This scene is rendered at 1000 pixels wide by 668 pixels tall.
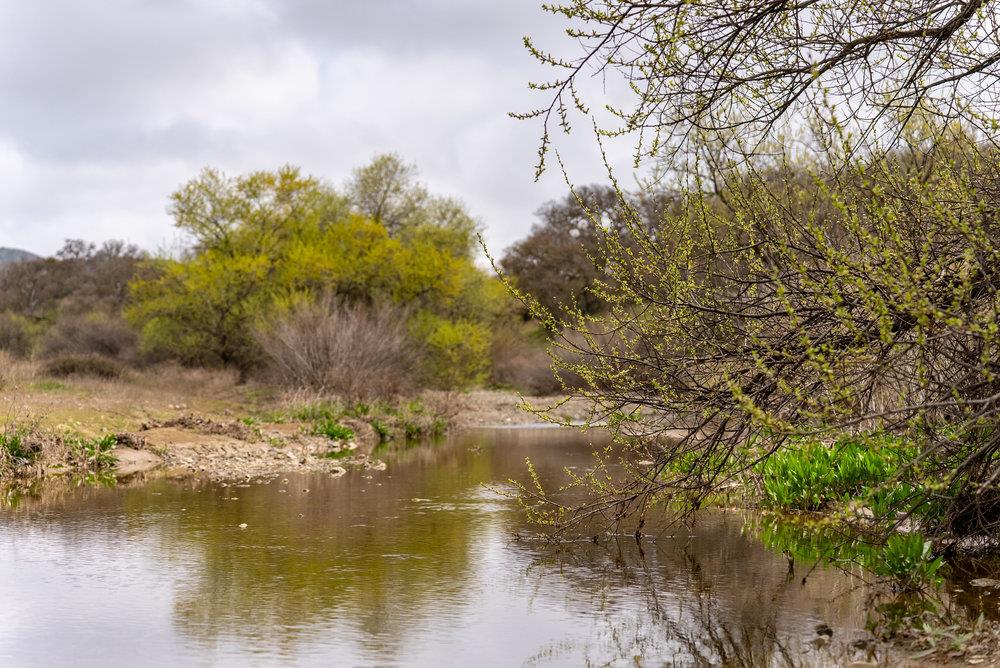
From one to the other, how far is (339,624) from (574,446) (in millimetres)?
15946

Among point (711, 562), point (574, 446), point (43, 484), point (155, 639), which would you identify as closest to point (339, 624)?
point (155, 639)

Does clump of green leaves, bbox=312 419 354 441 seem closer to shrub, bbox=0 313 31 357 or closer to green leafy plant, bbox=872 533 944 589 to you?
green leafy plant, bbox=872 533 944 589

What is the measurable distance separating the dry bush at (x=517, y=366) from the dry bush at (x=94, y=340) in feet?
52.0

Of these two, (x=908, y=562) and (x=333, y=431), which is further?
(x=333, y=431)

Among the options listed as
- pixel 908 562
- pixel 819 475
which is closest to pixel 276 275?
pixel 819 475

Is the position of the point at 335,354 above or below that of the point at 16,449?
above

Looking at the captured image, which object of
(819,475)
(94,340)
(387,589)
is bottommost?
(387,589)

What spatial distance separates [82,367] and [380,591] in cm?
2628

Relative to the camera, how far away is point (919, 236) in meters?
6.41

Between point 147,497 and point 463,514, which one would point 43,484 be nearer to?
point 147,497

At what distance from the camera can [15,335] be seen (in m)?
45.3

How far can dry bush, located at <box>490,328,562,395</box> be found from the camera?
41875 mm

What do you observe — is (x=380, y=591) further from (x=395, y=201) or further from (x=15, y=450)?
(x=395, y=201)

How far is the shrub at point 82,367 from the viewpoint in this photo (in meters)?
29.8
